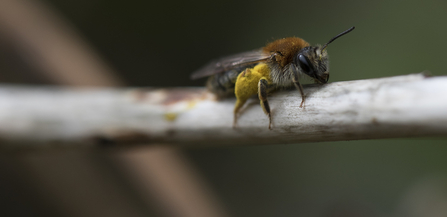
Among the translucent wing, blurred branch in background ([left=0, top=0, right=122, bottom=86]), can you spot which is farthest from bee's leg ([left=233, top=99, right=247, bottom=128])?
blurred branch in background ([left=0, top=0, right=122, bottom=86])

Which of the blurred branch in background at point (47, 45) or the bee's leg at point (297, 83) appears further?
the blurred branch in background at point (47, 45)

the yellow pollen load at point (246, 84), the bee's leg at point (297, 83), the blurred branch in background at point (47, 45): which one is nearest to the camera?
the bee's leg at point (297, 83)

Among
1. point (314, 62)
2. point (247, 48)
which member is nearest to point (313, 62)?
point (314, 62)

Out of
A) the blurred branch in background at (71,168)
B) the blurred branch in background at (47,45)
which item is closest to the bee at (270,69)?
the blurred branch in background at (71,168)

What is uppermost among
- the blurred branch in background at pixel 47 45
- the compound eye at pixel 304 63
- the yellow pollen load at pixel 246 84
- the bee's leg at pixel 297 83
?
the blurred branch in background at pixel 47 45

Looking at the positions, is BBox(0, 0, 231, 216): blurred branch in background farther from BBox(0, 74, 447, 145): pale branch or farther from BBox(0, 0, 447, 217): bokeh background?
BBox(0, 74, 447, 145): pale branch

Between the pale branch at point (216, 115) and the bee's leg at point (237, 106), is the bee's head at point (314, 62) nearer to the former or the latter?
the pale branch at point (216, 115)

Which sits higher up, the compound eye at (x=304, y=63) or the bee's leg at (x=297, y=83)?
the compound eye at (x=304, y=63)

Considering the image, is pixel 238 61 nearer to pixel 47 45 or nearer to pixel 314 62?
pixel 314 62
